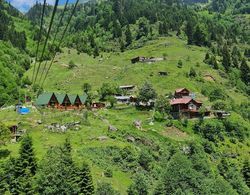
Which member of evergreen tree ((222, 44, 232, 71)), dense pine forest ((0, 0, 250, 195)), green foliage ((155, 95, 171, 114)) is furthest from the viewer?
evergreen tree ((222, 44, 232, 71))

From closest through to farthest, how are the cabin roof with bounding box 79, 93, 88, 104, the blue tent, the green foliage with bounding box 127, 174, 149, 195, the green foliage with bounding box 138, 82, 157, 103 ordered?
1. the green foliage with bounding box 127, 174, 149, 195
2. the blue tent
3. the green foliage with bounding box 138, 82, 157, 103
4. the cabin roof with bounding box 79, 93, 88, 104

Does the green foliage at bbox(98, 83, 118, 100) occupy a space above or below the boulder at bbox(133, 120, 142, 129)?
above

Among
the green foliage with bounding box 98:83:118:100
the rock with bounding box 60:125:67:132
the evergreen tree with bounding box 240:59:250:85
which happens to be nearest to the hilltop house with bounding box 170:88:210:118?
the green foliage with bounding box 98:83:118:100

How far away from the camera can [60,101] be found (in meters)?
119

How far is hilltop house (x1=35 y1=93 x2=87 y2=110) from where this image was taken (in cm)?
11671

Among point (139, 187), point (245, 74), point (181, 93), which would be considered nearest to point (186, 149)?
point (139, 187)

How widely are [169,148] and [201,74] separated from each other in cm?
7333

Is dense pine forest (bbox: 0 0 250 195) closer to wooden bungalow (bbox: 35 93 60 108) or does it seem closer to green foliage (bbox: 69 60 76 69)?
wooden bungalow (bbox: 35 93 60 108)

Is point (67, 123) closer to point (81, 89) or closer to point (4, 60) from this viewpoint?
point (81, 89)

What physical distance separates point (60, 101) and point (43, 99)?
4.94 m

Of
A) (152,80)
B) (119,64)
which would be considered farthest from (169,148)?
(119,64)

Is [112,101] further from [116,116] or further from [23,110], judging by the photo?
[23,110]

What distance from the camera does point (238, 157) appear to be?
332 ft

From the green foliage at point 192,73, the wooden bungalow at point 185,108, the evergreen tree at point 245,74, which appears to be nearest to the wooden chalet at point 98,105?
the wooden bungalow at point 185,108
